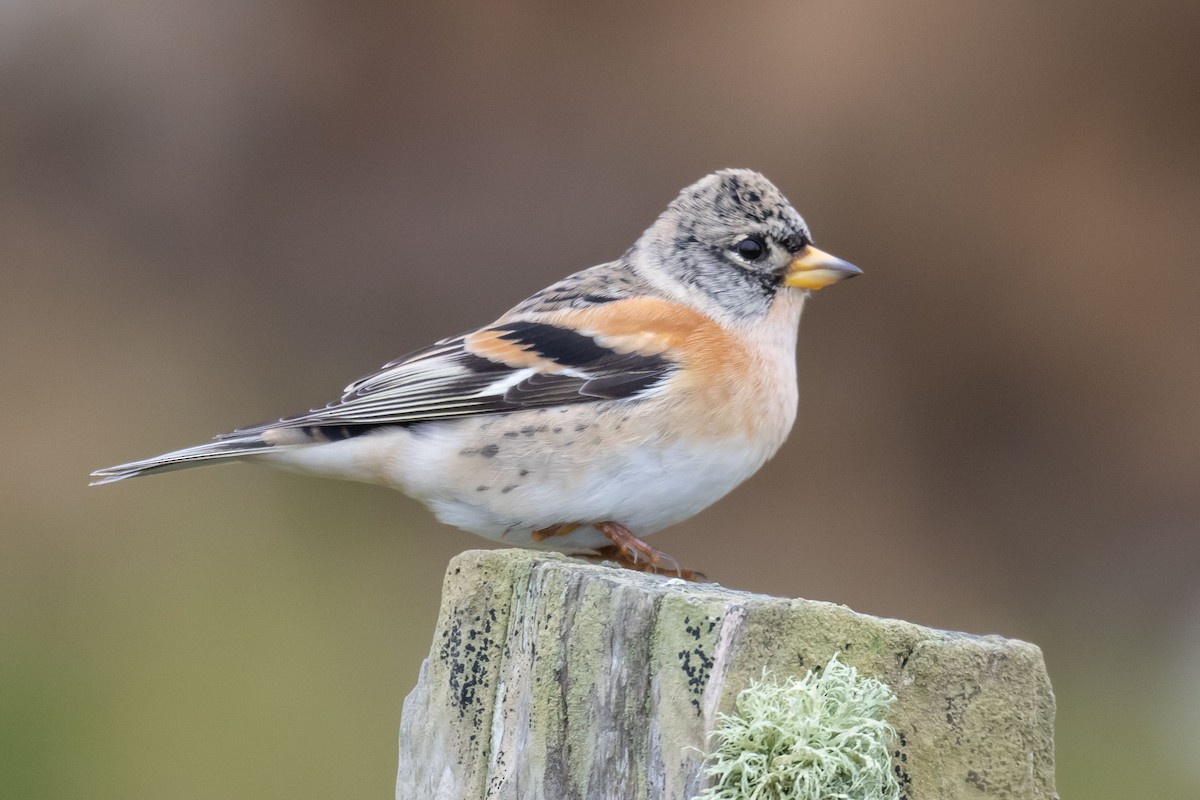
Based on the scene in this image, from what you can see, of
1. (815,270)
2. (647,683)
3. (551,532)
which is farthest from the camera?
(815,270)

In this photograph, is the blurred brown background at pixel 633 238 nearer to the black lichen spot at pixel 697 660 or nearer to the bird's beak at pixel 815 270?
the bird's beak at pixel 815 270

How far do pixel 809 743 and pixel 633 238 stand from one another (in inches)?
211

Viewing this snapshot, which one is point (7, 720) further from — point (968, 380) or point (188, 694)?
point (968, 380)

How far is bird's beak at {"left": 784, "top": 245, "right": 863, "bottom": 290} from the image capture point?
3.90m

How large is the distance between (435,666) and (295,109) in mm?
5577

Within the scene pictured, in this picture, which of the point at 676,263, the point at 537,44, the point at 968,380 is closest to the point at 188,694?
the point at 676,263

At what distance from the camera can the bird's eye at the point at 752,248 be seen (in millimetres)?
4043

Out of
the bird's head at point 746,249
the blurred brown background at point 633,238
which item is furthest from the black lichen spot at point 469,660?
the blurred brown background at point 633,238

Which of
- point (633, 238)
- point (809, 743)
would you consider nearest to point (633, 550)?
point (809, 743)

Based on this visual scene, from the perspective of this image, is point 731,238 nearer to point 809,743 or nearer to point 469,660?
point 469,660

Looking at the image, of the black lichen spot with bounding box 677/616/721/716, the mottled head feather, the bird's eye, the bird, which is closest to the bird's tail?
the bird

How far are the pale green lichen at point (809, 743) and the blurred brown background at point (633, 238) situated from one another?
4.76 m

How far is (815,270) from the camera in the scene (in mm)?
3955

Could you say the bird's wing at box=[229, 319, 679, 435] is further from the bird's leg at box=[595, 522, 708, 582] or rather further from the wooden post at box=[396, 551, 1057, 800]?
the wooden post at box=[396, 551, 1057, 800]
